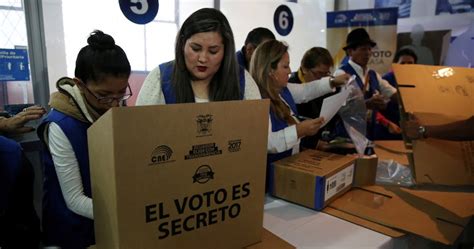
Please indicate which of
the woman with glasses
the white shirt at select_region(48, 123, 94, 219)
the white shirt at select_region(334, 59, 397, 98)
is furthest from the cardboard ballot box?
the white shirt at select_region(334, 59, 397, 98)

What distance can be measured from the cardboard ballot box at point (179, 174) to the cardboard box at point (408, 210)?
1.39 ft

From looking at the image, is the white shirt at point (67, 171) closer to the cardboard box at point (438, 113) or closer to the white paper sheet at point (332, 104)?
the white paper sheet at point (332, 104)

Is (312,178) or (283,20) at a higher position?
(283,20)

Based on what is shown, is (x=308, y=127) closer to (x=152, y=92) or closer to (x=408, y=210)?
(x=408, y=210)

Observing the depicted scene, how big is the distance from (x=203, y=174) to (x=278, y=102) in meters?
0.77

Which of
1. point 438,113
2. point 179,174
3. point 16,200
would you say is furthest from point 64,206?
point 438,113

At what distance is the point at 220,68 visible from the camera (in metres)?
1.18

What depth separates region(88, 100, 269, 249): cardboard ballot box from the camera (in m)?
0.64

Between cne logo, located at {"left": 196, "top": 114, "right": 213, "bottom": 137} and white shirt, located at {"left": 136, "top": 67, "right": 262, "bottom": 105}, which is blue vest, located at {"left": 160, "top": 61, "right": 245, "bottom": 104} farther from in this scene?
cne logo, located at {"left": 196, "top": 114, "right": 213, "bottom": 137}

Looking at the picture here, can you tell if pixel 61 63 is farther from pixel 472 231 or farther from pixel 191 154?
pixel 472 231

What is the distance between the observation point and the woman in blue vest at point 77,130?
3.11ft

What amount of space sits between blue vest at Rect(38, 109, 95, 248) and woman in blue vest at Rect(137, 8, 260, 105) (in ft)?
0.80

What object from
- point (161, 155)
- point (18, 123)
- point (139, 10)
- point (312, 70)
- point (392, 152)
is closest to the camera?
point (161, 155)

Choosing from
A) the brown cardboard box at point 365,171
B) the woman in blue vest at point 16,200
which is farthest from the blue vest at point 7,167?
the brown cardboard box at point 365,171
